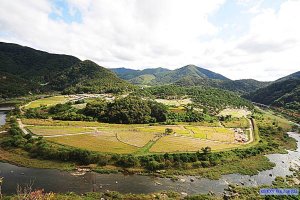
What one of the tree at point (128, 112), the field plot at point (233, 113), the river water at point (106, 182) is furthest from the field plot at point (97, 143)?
the field plot at point (233, 113)

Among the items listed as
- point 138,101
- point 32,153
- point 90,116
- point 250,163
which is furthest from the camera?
point 138,101

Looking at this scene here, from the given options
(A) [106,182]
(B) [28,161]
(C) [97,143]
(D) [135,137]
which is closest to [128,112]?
(D) [135,137]

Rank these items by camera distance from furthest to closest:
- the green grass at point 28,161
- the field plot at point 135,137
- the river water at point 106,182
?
the field plot at point 135,137 < the green grass at point 28,161 < the river water at point 106,182

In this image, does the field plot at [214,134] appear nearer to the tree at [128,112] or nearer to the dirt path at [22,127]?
the tree at [128,112]

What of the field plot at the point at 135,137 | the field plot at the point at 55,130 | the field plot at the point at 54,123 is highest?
the field plot at the point at 54,123

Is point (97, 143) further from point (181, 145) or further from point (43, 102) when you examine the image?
point (43, 102)

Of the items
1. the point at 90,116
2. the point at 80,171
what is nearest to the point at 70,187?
the point at 80,171

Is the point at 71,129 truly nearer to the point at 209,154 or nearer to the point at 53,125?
the point at 53,125
